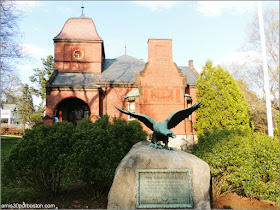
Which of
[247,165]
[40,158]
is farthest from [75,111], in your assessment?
[247,165]

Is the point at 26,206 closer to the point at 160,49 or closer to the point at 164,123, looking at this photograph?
the point at 164,123

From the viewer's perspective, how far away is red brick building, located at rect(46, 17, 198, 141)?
18.3 m

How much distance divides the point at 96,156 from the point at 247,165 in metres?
5.01

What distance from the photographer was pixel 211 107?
18.2 metres

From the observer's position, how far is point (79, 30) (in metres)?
21.9

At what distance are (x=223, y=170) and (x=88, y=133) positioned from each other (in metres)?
4.95

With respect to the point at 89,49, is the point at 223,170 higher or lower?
lower

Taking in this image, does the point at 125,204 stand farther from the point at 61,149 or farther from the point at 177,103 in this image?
the point at 177,103

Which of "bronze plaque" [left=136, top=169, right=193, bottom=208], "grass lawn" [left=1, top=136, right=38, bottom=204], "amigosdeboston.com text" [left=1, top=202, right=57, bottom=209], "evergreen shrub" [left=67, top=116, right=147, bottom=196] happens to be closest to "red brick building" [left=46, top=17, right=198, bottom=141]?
"grass lawn" [left=1, top=136, right=38, bottom=204]

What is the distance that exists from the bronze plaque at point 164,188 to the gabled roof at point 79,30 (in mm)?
19261

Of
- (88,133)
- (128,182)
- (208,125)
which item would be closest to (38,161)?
(88,133)

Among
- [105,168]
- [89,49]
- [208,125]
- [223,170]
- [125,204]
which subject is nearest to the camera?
[125,204]

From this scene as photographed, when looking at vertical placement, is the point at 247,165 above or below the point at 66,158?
below

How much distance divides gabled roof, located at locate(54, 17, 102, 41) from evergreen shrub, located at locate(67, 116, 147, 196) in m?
16.3
